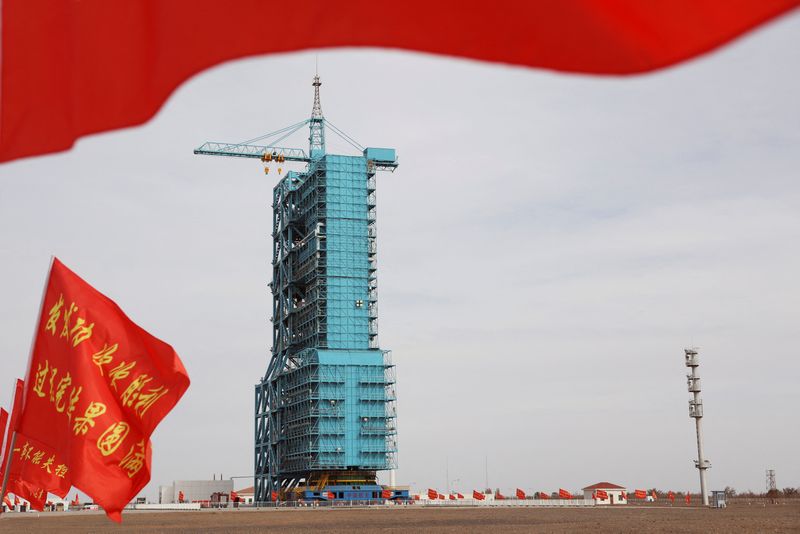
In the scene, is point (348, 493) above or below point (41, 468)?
below

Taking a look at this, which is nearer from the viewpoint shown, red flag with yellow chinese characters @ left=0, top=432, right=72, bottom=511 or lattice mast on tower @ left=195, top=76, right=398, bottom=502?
red flag with yellow chinese characters @ left=0, top=432, right=72, bottom=511

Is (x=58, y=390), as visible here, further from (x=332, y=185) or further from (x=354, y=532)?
(x=332, y=185)

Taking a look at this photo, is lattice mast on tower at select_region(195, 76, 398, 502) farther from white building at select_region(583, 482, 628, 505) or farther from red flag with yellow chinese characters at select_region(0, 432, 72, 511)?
red flag with yellow chinese characters at select_region(0, 432, 72, 511)

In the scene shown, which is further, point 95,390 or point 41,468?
point 41,468

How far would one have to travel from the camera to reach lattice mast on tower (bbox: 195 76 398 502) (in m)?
93.1

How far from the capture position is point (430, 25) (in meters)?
3.10

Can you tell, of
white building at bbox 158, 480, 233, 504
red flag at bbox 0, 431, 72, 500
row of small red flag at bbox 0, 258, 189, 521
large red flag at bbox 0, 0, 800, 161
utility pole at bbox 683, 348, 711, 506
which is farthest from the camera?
white building at bbox 158, 480, 233, 504

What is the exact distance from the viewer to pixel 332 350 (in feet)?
311

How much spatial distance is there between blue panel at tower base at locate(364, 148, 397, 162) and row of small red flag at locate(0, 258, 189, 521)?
90.7 meters

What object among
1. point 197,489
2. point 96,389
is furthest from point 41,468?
point 197,489

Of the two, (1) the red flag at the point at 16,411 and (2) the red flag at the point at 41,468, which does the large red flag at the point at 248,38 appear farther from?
(2) the red flag at the point at 41,468

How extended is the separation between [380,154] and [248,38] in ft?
327

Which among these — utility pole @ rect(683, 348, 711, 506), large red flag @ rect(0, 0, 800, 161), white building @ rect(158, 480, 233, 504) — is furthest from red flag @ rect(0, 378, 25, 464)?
white building @ rect(158, 480, 233, 504)

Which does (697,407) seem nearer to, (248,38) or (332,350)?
(332,350)
